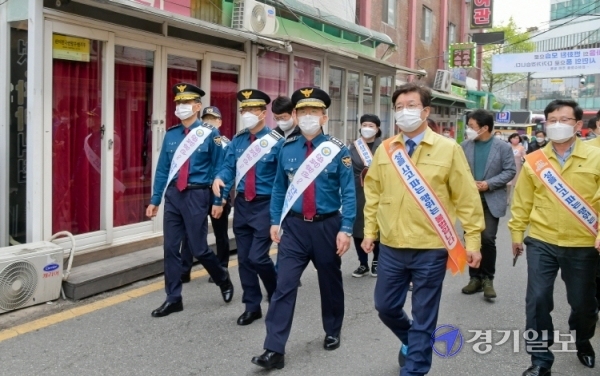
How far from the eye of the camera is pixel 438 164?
3713 mm

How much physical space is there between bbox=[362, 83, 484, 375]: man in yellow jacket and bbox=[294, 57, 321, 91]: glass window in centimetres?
733

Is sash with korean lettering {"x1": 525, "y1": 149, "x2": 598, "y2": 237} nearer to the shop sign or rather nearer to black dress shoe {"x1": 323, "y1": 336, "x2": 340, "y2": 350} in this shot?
black dress shoe {"x1": 323, "y1": 336, "x2": 340, "y2": 350}

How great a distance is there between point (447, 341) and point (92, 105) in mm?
4469

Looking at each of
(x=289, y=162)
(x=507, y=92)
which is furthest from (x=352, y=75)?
(x=507, y=92)

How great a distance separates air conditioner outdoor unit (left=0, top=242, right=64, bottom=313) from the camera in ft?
16.7

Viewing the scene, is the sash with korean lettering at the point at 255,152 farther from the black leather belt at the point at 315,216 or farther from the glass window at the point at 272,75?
the glass window at the point at 272,75

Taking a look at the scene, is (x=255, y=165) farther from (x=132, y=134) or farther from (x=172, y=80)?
(x=172, y=80)

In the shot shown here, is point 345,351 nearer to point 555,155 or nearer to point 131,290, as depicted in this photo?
point 555,155

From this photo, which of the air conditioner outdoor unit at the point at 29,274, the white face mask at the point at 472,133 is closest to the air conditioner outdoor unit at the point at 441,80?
A: the white face mask at the point at 472,133

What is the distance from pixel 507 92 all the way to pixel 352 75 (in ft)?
270

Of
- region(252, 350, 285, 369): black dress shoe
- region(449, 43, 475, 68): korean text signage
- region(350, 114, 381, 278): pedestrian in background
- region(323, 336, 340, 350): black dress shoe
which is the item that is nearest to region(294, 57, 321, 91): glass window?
region(350, 114, 381, 278): pedestrian in background

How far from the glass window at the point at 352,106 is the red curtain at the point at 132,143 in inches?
238

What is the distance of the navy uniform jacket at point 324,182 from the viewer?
4.36 metres

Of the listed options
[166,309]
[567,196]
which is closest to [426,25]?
[166,309]
